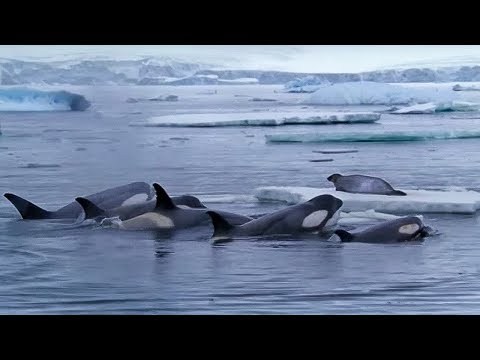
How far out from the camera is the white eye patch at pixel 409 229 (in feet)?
21.1

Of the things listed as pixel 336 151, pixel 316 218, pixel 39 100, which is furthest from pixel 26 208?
pixel 336 151

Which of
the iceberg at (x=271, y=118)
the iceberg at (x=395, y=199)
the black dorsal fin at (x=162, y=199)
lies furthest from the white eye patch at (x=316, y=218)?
the black dorsal fin at (x=162, y=199)

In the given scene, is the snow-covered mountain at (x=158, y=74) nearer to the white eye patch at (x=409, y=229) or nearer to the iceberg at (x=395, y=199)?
the iceberg at (x=395, y=199)

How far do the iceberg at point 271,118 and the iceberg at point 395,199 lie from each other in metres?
0.43

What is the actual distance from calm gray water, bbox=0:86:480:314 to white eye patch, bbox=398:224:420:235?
0.09 m

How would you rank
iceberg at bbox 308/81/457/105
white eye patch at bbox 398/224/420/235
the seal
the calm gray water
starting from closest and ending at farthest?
the calm gray water → white eye patch at bbox 398/224/420/235 → the seal → iceberg at bbox 308/81/457/105

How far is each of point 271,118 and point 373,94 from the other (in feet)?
2.17

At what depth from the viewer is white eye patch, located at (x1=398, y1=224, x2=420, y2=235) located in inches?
253

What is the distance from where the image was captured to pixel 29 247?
6.45m

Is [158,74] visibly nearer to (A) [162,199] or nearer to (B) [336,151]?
(A) [162,199]

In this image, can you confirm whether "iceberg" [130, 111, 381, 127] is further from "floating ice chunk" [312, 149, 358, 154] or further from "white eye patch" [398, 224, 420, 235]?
"white eye patch" [398, 224, 420, 235]

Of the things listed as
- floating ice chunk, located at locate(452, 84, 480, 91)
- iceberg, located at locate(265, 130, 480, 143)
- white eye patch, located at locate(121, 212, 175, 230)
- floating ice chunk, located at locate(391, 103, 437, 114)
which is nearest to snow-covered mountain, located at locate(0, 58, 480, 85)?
floating ice chunk, located at locate(452, 84, 480, 91)
